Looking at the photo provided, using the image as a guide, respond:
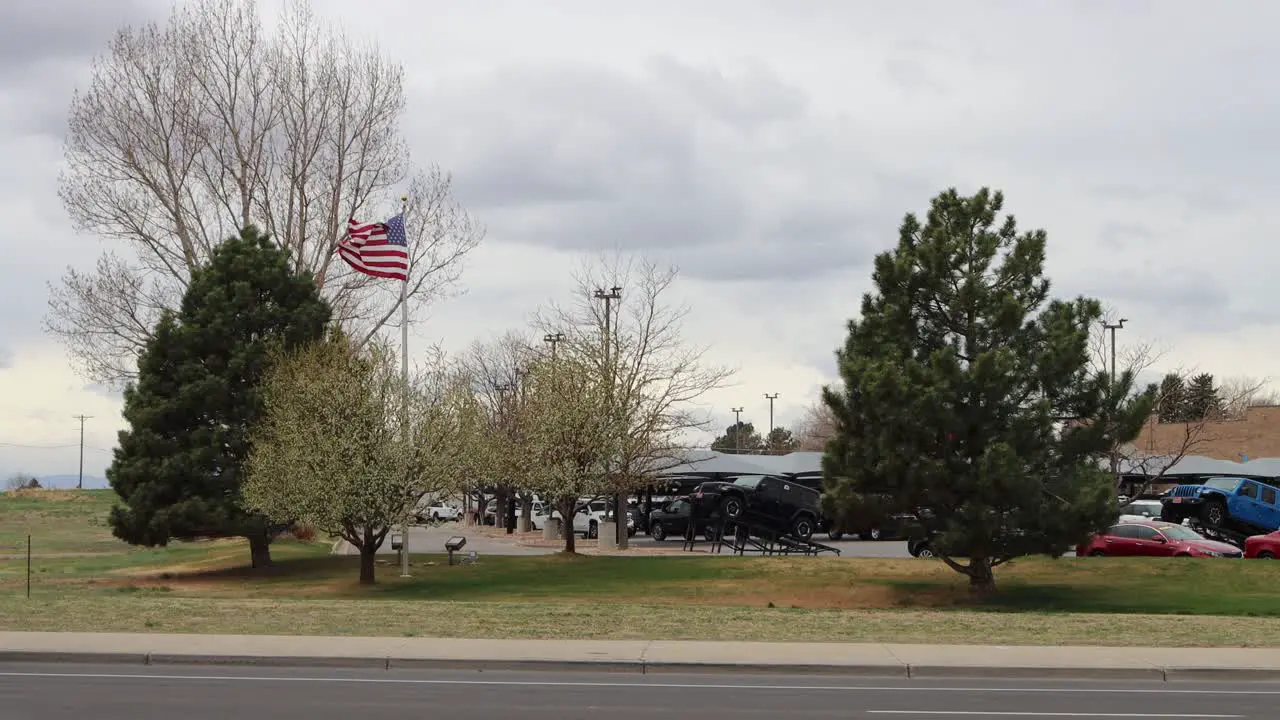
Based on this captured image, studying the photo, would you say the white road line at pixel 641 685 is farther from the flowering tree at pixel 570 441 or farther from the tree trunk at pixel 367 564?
the flowering tree at pixel 570 441

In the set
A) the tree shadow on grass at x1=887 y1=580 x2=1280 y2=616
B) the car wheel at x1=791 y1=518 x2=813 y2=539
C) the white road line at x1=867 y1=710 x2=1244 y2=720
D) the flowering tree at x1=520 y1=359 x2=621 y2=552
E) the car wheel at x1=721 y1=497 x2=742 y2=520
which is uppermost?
the flowering tree at x1=520 y1=359 x2=621 y2=552

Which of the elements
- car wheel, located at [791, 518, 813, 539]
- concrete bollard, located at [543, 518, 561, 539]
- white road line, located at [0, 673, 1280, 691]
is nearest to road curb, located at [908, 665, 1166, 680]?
white road line, located at [0, 673, 1280, 691]

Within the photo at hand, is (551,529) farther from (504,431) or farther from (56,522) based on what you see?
(56,522)

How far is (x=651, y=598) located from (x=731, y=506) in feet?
61.5

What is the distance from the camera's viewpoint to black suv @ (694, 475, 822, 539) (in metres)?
47.1

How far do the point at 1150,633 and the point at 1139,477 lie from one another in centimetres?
4443

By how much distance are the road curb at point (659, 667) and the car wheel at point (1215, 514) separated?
33769mm

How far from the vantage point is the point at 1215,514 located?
151ft

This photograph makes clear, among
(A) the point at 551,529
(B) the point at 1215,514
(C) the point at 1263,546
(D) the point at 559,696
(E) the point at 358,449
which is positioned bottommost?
(D) the point at 559,696

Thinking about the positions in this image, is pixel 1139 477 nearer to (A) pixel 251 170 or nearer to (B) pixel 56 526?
(A) pixel 251 170

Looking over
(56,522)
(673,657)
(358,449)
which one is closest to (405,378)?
(358,449)

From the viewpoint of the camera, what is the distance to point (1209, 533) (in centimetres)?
4594

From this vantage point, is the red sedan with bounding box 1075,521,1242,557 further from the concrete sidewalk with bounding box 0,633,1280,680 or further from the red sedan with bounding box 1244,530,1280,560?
the concrete sidewalk with bounding box 0,633,1280,680

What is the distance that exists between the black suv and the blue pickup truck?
41.3 feet
